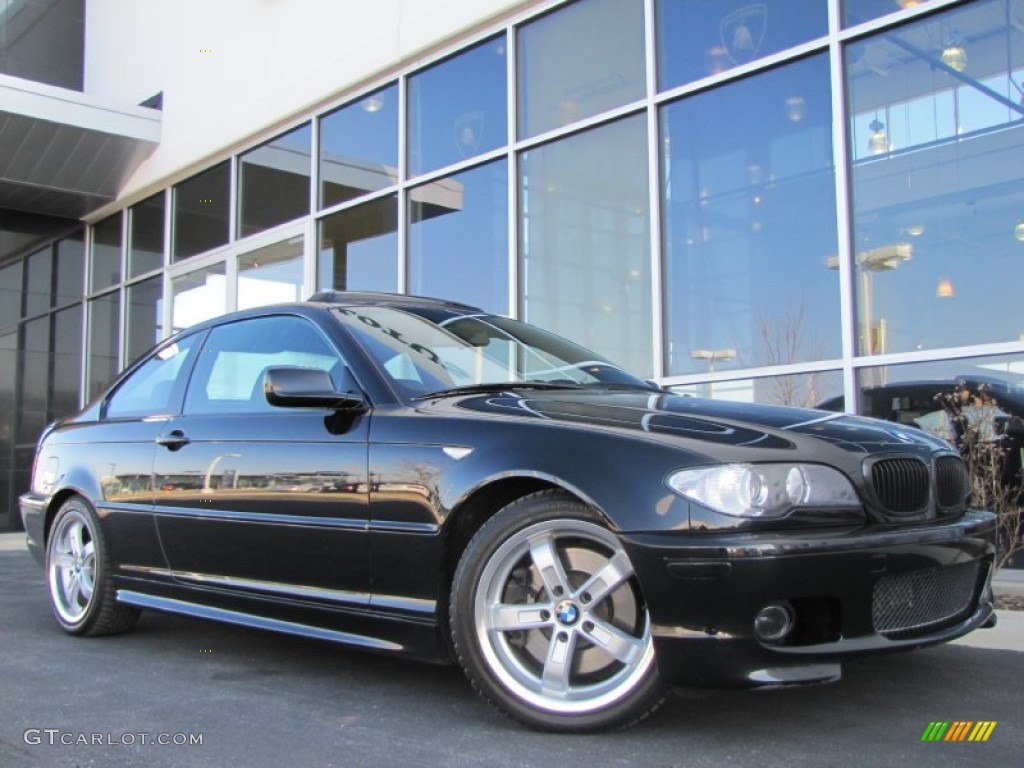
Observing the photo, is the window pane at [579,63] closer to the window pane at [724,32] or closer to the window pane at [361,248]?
the window pane at [724,32]

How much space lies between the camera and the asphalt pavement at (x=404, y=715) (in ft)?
8.72

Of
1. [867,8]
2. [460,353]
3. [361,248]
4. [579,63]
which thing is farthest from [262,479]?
[361,248]

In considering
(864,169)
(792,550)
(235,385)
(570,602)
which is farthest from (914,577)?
A: (864,169)

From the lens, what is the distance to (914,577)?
2.83 m

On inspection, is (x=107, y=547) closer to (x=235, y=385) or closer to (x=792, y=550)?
(x=235, y=385)

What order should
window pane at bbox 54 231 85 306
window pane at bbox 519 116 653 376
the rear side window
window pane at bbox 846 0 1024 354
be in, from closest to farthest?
the rear side window < window pane at bbox 846 0 1024 354 < window pane at bbox 519 116 653 376 < window pane at bbox 54 231 85 306

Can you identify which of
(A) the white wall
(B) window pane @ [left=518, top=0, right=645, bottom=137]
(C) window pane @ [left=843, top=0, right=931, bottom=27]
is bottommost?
(C) window pane @ [left=843, top=0, right=931, bottom=27]

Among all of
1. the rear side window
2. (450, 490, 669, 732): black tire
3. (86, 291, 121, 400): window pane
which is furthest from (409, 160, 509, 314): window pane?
(86, 291, 121, 400): window pane

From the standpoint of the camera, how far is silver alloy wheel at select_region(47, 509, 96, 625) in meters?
4.66

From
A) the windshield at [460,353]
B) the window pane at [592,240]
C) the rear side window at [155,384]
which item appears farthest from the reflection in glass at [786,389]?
the rear side window at [155,384]

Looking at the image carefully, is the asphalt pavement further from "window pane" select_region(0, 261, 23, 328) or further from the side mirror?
"window pane" select_region(0, 261, 23, 328)

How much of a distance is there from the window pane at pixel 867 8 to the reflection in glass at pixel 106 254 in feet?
36.8

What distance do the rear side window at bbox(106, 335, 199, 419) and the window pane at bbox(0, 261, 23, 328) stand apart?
12.7 metres

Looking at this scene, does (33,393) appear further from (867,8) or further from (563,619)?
(563,619)
